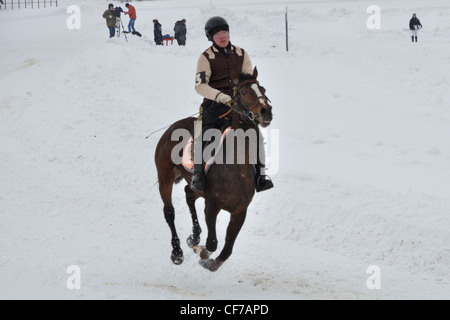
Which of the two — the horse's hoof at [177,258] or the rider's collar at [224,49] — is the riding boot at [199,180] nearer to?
the rider's collar at [224,49]

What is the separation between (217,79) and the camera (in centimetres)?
801

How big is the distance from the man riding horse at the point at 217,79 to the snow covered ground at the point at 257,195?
170 cm

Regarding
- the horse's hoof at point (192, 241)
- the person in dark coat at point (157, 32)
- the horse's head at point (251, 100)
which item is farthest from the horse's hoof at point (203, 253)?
the person in dark coat at point (157, 32)

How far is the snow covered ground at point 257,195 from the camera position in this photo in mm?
8555

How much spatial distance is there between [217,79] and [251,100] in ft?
4.53

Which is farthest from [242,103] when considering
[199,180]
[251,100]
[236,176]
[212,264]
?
[212,264]

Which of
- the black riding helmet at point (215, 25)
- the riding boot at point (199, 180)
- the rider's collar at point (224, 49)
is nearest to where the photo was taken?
the riding boot at point (199, 180)

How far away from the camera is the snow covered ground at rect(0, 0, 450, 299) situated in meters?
8.55

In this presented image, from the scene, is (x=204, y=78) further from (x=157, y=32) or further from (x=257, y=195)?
(x=157, y=32)

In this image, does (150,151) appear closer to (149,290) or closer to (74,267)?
(74,267)

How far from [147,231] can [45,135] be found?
23.4 ft

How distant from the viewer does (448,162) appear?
A: 1298cm

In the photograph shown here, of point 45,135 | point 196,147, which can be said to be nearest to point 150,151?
point 45,135

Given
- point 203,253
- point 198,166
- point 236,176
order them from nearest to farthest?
point 236,176 < point 198,166 < point 203,253
